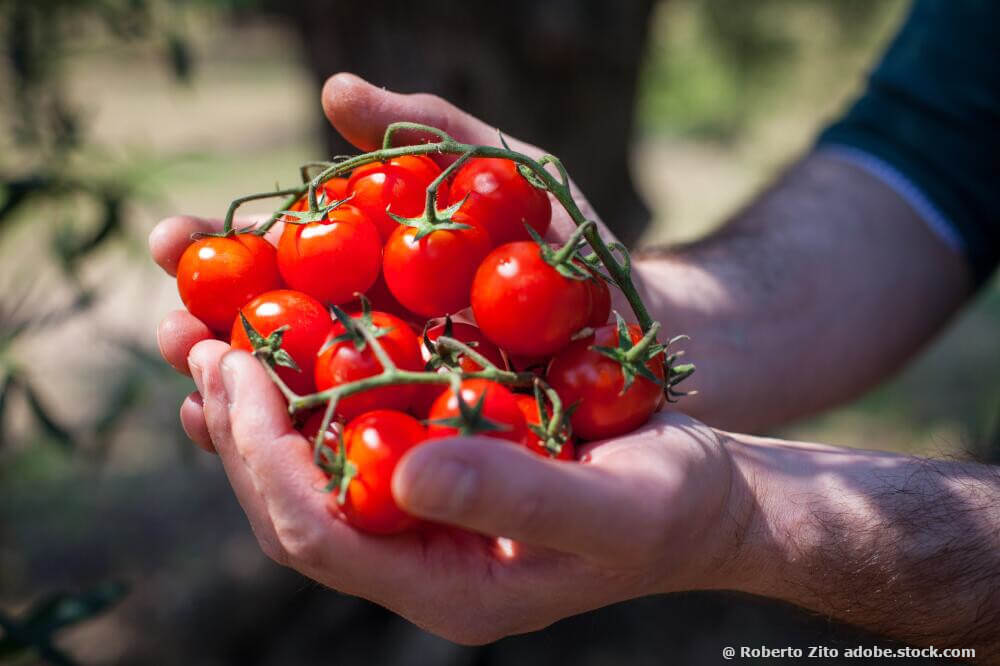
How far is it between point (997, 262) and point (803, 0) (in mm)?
3766

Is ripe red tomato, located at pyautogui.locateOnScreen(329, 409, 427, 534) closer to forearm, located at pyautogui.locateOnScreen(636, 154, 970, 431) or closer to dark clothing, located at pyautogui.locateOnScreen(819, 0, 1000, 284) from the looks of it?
forearm, located at pyautogui.locateOnScreen(636, 154, 970, 431)

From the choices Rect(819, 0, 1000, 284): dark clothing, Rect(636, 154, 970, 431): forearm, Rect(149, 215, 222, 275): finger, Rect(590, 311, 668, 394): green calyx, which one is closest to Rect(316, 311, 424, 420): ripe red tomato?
Rect(590, 311, 668, 394): green calyx

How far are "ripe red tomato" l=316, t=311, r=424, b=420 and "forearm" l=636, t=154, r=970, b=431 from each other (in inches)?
37.1

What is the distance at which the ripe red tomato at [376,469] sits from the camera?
4.35 ft

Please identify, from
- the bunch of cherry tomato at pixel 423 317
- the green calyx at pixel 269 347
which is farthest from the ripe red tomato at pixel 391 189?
the green calyx at pixel 269 347

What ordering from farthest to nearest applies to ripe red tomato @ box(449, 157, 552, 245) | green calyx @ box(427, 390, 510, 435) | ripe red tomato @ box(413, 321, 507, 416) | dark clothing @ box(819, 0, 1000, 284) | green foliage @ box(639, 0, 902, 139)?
green foliage @ box(639, 0, 902, 139) < dark clothing @ box(819, 0, 1000, 284) < ripe red tomato @ box(449, 157, 552, 245) < ripe red tomato @ box(413, 321, 507, 416) < green calyx @ box(427, 390, 510, 435)

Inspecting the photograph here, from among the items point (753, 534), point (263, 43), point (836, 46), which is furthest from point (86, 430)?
point (263, 43)

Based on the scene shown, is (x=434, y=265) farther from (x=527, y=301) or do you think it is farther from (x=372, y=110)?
(x=372, y=110)

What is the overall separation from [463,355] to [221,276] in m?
0.49

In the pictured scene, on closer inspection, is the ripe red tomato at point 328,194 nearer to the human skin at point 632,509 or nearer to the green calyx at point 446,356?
the human skin at point 632,509

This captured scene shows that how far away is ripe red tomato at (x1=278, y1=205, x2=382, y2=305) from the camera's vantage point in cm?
159

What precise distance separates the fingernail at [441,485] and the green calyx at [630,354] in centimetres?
40

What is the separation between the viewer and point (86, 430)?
12.0 ft

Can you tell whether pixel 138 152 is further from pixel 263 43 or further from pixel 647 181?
pixel 263 43
